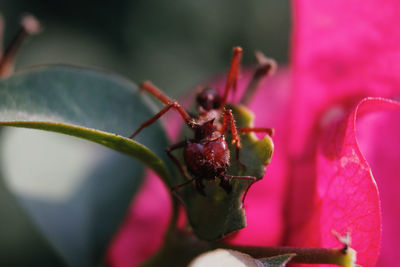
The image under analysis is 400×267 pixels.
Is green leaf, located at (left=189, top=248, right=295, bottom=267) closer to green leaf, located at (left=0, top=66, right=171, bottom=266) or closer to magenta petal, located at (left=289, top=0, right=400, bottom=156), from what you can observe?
green leaf, located at (left=0, top=66, right=171, bottom=266)

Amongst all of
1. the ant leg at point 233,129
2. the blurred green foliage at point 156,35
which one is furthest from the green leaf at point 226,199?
the blurred green foliage at point 156,35

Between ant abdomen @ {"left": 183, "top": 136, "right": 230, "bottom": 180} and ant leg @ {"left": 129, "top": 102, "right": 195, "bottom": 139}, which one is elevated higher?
ant leg @ {"left": 129, "top": 102, "right": 195, "bottom": 139}

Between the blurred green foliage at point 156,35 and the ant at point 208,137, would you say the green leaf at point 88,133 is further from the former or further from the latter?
the blurred green foliage at point 156,35

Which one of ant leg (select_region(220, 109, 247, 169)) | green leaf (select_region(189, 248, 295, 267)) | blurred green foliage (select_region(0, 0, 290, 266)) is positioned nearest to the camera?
green leaf (select_region(189, 248, 295, 267))

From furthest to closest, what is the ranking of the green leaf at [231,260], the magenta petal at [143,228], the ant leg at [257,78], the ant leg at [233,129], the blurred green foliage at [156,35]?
the blurred green foliage at [156,35], the magenta petal at [143,228], the ant leg at [257,78], the ant leg at [233,129], the green leaf at [231,260]

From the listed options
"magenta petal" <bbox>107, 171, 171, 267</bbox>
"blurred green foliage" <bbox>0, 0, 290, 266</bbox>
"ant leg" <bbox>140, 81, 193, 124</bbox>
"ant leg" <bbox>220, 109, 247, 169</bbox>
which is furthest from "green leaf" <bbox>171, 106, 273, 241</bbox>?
"blurred green foliage" <bbox>0, 0, 290, 266</bbox>

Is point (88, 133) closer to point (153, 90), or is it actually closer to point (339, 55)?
point (153, 90)

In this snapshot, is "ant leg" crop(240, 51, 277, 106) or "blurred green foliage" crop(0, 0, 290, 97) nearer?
"ant leg" crop(240, 51, 277, 106)
